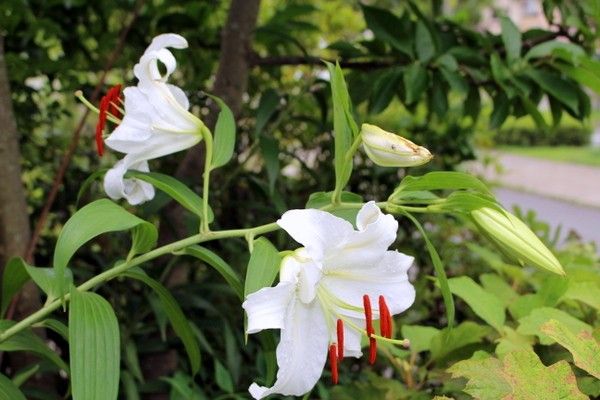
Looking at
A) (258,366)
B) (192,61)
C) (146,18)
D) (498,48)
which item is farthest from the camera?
(192,61)

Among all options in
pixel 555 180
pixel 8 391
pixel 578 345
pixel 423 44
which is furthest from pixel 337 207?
pixel 555 180

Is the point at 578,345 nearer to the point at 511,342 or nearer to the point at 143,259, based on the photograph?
the point at 511,342

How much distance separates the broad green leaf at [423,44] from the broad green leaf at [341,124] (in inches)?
21.7

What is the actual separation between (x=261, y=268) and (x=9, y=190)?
549 millimetres

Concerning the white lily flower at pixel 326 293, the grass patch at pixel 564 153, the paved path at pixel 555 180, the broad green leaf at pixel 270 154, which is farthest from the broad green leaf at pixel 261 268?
the grass patch at pixel 564 153

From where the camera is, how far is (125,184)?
71 cm

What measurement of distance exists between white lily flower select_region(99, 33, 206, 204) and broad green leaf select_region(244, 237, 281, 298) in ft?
0.49

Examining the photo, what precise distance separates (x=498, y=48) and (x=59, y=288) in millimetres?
878

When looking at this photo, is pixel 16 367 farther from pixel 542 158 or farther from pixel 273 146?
pixel 542 158

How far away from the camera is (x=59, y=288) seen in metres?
0.63

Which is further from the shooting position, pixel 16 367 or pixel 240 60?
pixel 240 60

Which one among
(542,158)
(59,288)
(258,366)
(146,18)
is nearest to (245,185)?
(146,18)

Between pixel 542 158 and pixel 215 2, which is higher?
pixel 215 2

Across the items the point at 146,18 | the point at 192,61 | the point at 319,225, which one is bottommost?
the point at 192,61
